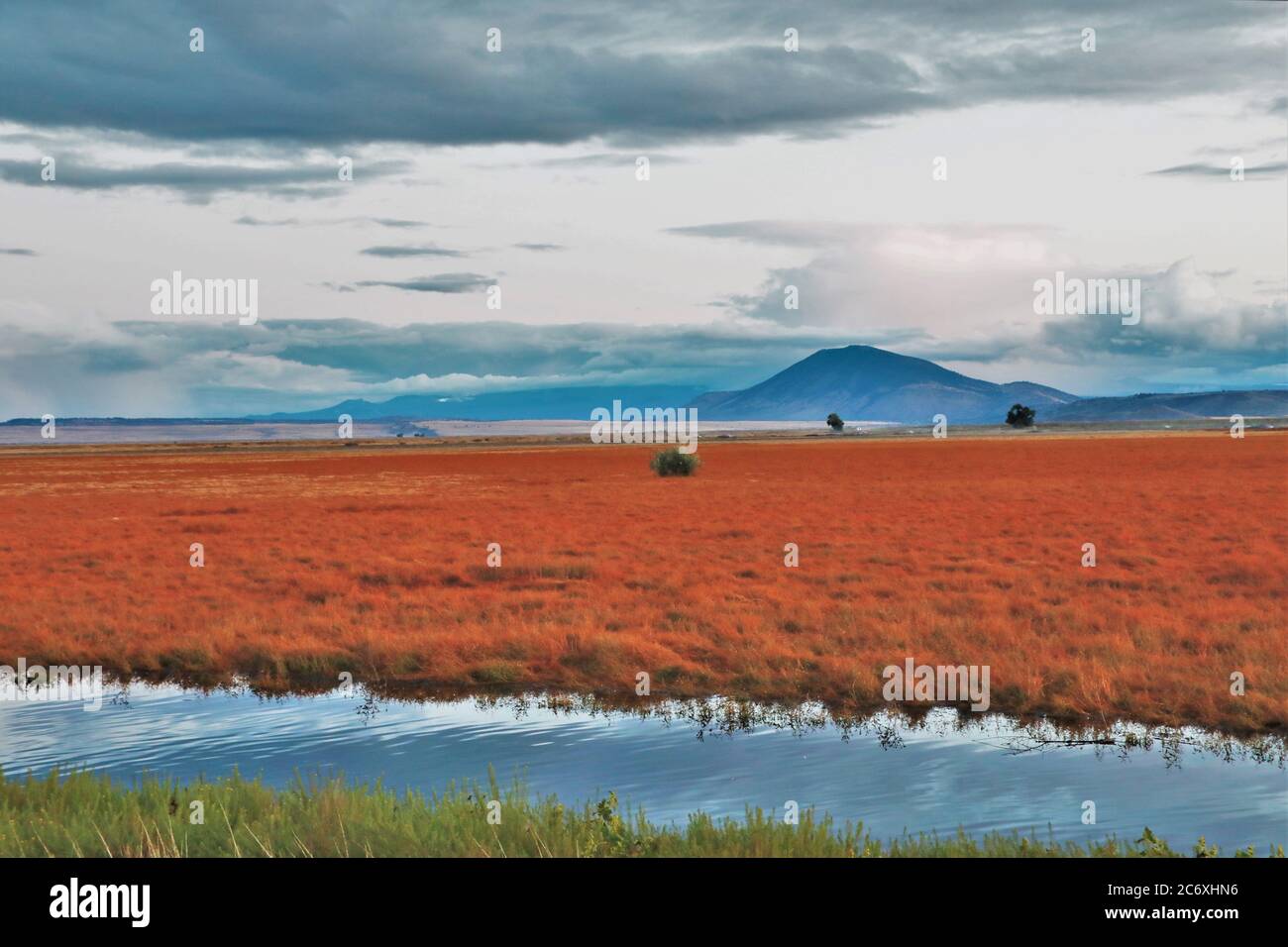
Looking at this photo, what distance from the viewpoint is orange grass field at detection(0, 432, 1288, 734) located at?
16859mm

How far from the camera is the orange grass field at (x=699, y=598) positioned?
16.9m

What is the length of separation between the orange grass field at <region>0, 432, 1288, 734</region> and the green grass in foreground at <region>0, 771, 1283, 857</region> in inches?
286

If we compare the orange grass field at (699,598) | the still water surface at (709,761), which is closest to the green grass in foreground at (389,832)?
the still water surface at (709,761)

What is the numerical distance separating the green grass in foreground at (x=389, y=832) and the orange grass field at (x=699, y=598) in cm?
726

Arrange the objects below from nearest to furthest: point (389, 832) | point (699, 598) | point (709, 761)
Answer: point (389, 832) → point (709, 761) → point (699, 598)

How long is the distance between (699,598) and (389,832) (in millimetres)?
15982

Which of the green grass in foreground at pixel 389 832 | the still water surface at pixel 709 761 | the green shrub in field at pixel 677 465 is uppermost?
the green shrub in field at pixel 677 465

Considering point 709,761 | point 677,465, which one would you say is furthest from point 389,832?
point 677,465

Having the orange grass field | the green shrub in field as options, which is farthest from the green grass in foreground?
the green shrub in field

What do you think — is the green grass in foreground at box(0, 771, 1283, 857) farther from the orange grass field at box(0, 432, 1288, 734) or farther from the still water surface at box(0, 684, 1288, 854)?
the orange grass field at box(0, 432, 1288, 734)

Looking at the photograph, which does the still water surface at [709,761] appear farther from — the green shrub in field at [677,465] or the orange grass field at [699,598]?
the green shrub in field at [677,465]

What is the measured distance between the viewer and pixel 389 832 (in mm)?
8156

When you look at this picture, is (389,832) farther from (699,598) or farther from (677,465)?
(677,465)
